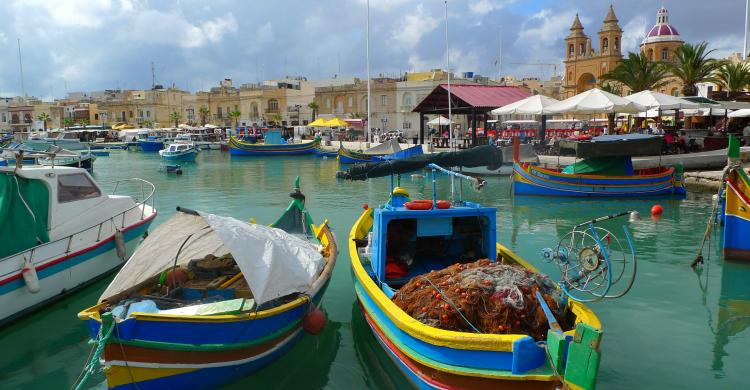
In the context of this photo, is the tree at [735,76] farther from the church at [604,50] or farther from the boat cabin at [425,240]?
the boat cabin at [425,240]

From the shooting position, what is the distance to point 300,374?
28.1 feet

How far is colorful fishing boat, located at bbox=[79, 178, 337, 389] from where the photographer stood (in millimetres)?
6621

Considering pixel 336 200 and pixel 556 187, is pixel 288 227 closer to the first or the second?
pixel 336 200

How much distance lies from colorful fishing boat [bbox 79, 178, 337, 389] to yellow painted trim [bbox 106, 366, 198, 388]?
1 cm

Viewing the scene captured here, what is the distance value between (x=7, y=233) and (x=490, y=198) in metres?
18.9

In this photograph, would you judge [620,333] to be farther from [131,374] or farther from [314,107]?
[314,107]

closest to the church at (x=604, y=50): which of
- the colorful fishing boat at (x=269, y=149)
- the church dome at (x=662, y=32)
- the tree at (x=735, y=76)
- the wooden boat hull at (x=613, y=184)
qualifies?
the church dome at (x=662, y=32)

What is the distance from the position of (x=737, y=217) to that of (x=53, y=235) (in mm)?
14729

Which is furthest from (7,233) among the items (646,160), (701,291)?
(646,160)

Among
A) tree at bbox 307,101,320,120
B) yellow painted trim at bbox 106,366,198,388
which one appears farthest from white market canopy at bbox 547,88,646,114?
tree at bbox 307,101,320,120

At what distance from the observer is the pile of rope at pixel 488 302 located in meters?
6.69

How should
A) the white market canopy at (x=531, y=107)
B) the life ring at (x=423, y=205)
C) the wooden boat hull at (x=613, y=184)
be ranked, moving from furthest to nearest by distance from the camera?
the white market canopy at (x=531, y=107) < the wooden boat hull at (x=613, y=184) < the life ring at (x=423, y=205)

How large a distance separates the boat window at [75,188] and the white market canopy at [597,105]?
21035mm

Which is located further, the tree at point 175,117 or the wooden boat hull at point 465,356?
the tree at point 175,117
